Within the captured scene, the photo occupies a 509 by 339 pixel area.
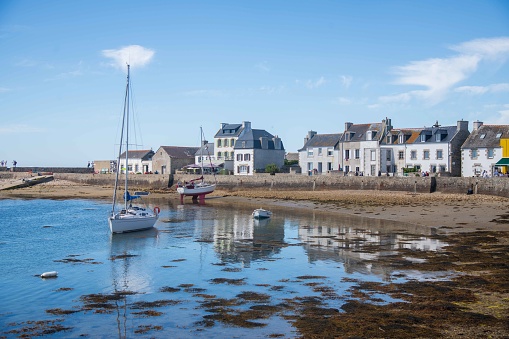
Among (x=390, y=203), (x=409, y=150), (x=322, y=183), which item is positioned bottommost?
(x=390, y=203)

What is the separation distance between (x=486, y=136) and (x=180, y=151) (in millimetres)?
46205

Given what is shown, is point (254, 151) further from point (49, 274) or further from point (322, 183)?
point (49, 274)

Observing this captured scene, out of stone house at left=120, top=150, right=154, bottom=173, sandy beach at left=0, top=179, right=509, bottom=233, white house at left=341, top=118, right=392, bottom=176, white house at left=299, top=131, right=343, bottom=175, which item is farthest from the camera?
stone house at left=120, top=150, right=154, bottom=173

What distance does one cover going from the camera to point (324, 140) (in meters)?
66.1

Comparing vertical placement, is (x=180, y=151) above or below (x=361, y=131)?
below

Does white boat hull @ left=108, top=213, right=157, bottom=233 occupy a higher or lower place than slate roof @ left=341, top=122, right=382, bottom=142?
lower

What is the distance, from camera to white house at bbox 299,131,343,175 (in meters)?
63.8

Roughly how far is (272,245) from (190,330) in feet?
42.9

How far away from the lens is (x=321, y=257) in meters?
22.0

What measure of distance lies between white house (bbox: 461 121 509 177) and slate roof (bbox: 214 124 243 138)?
33.3m

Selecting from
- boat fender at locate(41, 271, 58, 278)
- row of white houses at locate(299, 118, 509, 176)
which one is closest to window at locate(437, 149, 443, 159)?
row of white houses at locate(299, 118, 509, 176)

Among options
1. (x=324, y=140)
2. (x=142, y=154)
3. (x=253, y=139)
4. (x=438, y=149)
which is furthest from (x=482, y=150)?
(x=142, y=154)

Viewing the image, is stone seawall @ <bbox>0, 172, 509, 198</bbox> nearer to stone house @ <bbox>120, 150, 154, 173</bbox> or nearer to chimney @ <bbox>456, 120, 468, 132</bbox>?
stone house @ <bbox>120, 150, 154, 173</bbox>

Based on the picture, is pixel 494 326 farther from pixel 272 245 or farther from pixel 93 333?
pixel 272 245
